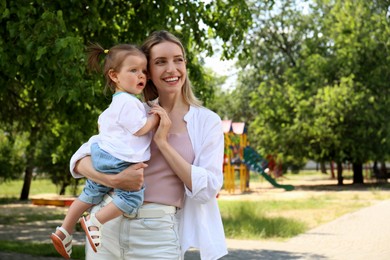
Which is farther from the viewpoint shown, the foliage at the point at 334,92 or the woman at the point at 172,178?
the foliage at the point at 334,92

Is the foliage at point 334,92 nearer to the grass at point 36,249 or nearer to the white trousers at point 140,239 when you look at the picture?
the grass at point 36,249

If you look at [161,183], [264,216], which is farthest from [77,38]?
[264,216]

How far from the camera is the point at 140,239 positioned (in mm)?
3119

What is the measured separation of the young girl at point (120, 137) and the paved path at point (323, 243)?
718 cm

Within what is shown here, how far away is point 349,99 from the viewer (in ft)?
104

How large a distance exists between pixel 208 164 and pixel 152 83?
520mm

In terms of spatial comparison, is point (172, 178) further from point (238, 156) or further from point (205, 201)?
point (238, 156)

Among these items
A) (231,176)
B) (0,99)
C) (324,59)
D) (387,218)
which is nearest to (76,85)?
(0,99)

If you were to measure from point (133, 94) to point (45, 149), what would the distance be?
2407cm

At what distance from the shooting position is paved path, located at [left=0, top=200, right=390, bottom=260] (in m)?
10.4

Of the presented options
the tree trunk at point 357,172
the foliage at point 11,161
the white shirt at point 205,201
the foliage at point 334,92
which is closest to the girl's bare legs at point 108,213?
the white shirt at point 205,201

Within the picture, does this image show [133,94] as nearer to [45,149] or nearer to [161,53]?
[161,53]

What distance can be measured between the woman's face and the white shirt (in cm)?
16

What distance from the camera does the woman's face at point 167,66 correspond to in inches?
129
